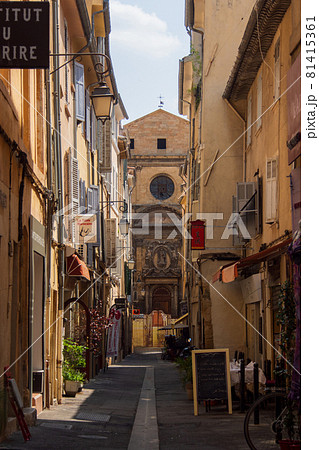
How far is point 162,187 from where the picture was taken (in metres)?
66.6

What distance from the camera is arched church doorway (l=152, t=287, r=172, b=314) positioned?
Answer: 67938mm

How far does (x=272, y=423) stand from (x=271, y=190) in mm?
7237

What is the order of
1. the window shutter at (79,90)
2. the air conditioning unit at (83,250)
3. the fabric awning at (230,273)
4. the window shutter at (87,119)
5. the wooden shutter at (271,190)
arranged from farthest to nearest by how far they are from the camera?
1. the window shutter at (87,119)
2. the air conditioning unit at (83,250)
3. the window shutter at (79,90)
4. the fabric awning at (230,273)
5. the wooden shutter at (271,190)

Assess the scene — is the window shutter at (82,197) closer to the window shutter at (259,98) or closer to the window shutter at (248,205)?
the window shutter at (248,205)

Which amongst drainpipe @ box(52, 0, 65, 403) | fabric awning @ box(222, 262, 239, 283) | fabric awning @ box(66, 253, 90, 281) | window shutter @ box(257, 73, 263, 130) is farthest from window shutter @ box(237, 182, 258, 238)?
drainpipe @ box(52, 0, 65, 403)

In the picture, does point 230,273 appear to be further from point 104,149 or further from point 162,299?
point 162,299

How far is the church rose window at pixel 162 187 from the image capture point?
66250 millimetres

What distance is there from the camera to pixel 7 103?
1040 cm

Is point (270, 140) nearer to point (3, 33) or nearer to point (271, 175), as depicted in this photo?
point (271, 175)

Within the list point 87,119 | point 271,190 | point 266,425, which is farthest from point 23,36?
point 87,119

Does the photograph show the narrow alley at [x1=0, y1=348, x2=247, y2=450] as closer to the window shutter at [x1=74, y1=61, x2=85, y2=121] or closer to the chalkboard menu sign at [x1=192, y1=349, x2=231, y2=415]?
the chalkboard menu sign at [x1=192, y1=349, x2=231, y2=415]

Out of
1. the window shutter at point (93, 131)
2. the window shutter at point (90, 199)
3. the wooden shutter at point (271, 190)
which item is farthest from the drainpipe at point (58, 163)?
the window shutter at point (93, 131)

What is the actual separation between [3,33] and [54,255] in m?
8.15

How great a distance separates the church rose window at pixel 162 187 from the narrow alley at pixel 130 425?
1832 inches
